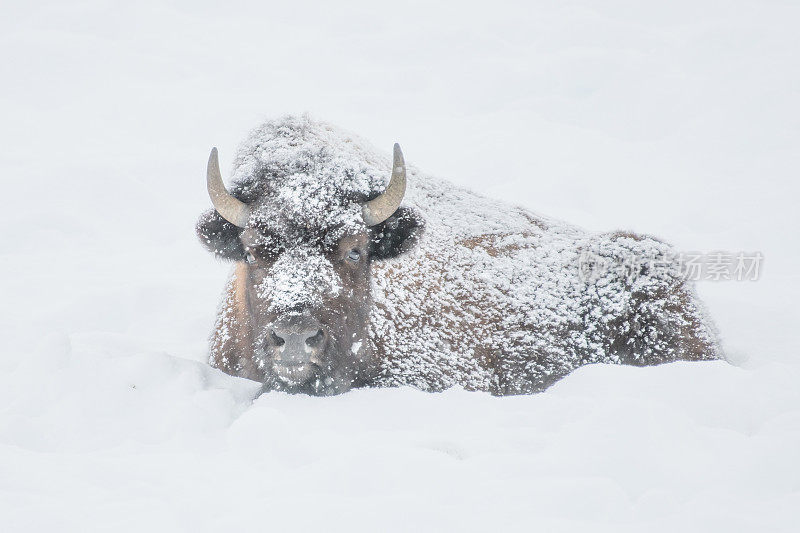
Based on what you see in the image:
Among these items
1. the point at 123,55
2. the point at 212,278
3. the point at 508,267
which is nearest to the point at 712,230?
the point at 508,267

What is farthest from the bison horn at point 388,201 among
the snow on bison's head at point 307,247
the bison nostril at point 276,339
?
the bison nostril at point 276,339

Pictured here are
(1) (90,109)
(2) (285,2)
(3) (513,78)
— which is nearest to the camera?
(1) (90,109)

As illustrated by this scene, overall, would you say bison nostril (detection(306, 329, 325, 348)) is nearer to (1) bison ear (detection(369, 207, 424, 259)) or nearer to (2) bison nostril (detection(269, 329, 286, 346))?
(2) bison nostril (detection(269, 329, 286, 346))

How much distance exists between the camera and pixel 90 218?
32.1 ft

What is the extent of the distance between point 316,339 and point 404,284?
124cm

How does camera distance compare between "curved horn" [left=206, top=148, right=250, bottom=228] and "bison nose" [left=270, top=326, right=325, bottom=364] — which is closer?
"bison nose" [left=270, top=326, right=325, bottom=364]

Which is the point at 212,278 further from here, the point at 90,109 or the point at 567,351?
the point at 90,109

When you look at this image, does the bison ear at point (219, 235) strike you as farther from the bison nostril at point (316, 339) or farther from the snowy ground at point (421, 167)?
the bison nostril at point (316, 339)

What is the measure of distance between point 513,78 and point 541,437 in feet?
43.1

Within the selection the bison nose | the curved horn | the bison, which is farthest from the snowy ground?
the curved horn

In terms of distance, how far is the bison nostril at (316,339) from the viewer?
456 centimetres

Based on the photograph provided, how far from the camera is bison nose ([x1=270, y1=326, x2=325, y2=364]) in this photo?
176 inches

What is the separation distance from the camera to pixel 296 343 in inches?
177

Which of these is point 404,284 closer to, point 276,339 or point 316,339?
point 316,339
